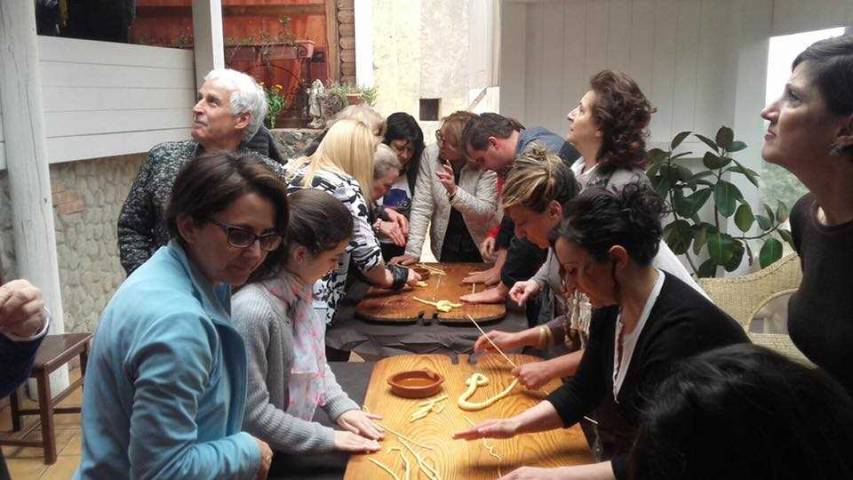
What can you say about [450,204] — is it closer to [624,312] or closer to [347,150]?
[347,150]

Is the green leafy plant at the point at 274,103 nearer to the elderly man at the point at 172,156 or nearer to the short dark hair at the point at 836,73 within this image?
the elderly man at the point at 172,156

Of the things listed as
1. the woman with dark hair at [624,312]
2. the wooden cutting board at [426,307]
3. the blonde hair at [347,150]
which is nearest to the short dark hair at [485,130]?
the wooden cutting board at [426,307]

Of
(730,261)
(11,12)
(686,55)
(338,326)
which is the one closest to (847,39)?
(338,326)

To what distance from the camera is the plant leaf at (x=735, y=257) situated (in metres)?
4.00

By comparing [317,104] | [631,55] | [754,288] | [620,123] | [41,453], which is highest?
[631,55]

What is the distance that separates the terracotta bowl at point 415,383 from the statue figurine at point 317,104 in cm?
696

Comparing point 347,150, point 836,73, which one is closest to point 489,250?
point 347,150

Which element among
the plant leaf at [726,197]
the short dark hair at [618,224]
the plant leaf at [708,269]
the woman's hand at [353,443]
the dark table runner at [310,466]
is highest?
the short dark hair at [618,224]

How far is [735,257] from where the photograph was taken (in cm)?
403

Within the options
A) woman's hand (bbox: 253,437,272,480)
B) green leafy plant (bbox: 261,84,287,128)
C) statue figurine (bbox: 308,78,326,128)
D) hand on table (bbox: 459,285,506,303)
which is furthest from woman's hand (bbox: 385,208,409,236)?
statue figurine (bbox: 308,78,326,128)

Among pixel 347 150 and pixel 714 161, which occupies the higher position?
pixel 347 150

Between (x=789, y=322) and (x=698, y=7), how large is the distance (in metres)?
3.60

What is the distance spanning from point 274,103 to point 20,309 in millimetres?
7132

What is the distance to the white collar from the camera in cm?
148
